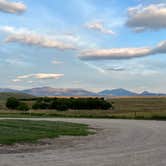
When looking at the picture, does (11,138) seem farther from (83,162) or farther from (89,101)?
(89,101)

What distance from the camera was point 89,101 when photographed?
9212 cm

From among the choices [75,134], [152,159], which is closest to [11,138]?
[75,134]

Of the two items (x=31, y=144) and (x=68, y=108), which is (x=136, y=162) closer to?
(x=31, y=144)

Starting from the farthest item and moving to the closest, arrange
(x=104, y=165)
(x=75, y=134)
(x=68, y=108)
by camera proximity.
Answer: (x=68, y=108) → (x=75, y=134) → (x=104, y=165)

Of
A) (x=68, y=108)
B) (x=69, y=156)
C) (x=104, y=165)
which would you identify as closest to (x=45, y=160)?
(x=69, y=156)

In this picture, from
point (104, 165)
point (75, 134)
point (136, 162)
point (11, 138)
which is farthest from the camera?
point (75, 134)

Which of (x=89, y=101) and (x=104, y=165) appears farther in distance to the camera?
(x=89, y=101)

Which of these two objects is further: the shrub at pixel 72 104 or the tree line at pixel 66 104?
the shrub at pixel 72 104

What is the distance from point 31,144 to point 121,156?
6.51 metres

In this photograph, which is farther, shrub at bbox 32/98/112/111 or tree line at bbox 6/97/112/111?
shrub at bbox 32/98/112/111

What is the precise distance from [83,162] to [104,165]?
0.93m

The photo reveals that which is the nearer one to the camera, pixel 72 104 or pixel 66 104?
pixel 66 104

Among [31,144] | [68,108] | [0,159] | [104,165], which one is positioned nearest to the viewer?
[104,165]

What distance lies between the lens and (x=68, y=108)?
88188 mm
